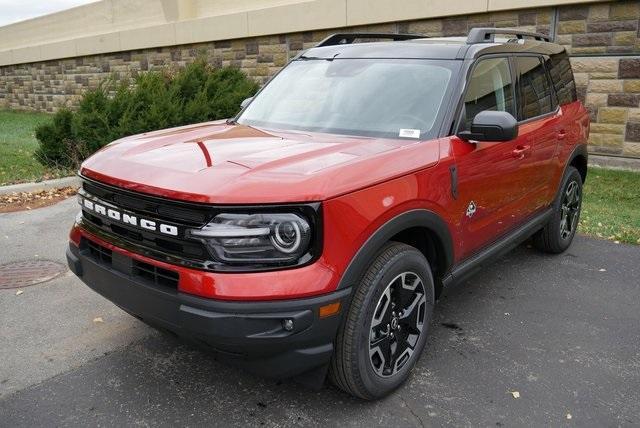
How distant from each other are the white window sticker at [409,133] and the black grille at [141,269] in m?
1.53

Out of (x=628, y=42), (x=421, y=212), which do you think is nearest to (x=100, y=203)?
(x=421, y=212)

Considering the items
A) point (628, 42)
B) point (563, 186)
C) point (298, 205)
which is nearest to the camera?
point (298, 205)

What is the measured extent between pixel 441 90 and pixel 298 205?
1516 millimetres

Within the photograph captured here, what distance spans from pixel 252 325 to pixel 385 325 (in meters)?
0.82

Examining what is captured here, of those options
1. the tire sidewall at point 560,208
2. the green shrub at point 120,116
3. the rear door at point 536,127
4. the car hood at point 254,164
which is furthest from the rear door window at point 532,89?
the green shrub at point 120,116

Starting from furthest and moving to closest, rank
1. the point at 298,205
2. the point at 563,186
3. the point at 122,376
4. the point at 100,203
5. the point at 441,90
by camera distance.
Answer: the point at 563,186, the point at 441,90, the point at 122,376, the point at 100,203, the point at 298,205

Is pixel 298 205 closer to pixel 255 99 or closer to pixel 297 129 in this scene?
pixel 297 129

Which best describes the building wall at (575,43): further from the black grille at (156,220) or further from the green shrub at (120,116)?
the black grille at (156,220)

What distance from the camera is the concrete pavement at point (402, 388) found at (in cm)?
289

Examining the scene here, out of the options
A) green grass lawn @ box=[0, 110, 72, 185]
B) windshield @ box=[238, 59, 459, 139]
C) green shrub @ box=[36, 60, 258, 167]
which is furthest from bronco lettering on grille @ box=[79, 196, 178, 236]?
green shrub @ box=[36, 60, 258, 167]

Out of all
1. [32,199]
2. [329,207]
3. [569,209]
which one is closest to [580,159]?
Result: [569,209]

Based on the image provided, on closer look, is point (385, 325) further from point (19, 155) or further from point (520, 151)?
point (19, 155)

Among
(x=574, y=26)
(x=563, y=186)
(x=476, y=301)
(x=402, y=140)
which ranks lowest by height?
(x=476, y=301)

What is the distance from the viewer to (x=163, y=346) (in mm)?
3555
